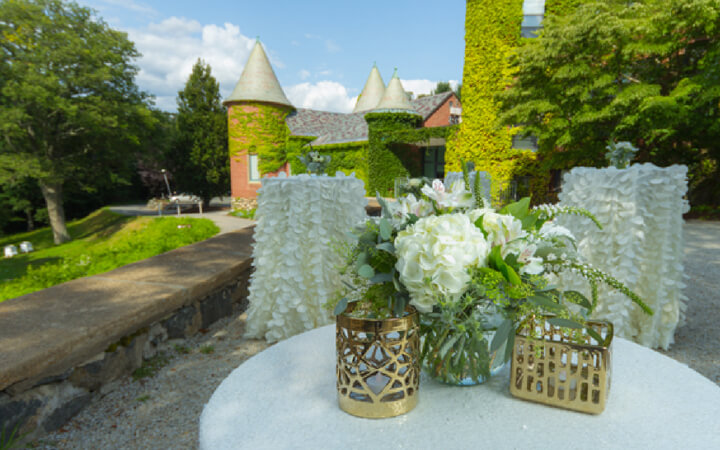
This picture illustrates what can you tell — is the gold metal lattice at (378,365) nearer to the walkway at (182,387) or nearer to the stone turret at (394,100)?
the walkway at (182,387)

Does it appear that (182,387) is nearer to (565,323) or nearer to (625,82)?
(565,323)

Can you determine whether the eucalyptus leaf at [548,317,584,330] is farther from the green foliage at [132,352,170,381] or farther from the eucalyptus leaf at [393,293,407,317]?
the green foliage at [132,352,170,381]

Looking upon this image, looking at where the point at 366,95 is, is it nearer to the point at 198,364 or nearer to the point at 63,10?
the point at 63,10

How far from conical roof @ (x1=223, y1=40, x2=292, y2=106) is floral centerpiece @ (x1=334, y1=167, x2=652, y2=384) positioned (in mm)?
17947

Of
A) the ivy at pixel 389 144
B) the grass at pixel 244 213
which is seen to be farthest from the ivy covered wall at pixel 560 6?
the grass at pixel 244 213

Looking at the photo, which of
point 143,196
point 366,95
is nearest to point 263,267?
point 366,95

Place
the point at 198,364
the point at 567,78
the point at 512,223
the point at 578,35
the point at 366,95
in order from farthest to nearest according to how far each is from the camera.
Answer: the point at 366,95 → the point at 567,78 → the point at 578,35 → the point at 198,364 → the point at 512,223

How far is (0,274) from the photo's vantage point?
395 inches

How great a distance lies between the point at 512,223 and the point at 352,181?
108 inches

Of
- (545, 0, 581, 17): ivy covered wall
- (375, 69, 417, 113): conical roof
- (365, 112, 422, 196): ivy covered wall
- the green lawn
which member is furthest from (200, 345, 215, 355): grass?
(375, 69, 417, 113): conical roof

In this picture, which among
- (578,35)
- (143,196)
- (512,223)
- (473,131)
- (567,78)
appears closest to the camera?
(512,223)

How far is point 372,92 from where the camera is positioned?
22953 mm

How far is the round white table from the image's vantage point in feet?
3.35

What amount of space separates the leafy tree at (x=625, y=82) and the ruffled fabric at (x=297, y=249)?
9.14 metres
